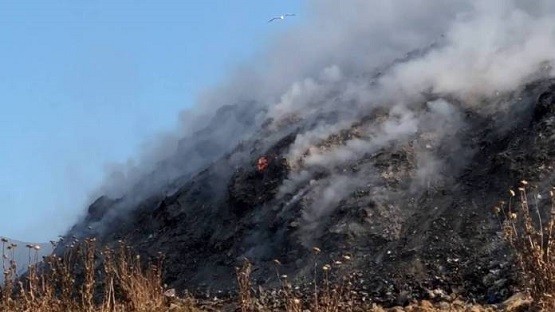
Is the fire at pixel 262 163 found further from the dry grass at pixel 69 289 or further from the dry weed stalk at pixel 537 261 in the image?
the dry weed stalk at pixel 537 261

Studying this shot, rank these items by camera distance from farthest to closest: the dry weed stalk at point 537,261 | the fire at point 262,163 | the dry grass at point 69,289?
the fire at point 262,163 < the dry grass at point 69,289 < the dry weed stalk at point 537,261

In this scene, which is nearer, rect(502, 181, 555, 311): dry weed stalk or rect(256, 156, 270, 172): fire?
rect(502, 181, 555, 311): dry weed stalk

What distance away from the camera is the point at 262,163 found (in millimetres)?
15695

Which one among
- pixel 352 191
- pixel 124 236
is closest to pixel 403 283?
pixel 352 191

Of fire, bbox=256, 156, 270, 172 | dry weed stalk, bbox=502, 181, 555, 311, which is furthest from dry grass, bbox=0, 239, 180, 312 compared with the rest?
fire, bbox=256, 156, 270, 172

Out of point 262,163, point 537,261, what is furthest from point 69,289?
point 262,163

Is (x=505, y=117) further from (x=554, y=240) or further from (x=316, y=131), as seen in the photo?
(x=554, y=240)

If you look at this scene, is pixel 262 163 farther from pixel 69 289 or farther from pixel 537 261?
pixel 537 261

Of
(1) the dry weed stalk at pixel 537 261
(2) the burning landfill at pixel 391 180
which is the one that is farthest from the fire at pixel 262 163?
(1) the dry weed stalk at pixel 537 261

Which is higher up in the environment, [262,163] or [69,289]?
[262,163]

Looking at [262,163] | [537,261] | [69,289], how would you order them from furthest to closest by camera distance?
[262,163], [69,289], [537,261]

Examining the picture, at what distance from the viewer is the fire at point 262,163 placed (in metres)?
15.5

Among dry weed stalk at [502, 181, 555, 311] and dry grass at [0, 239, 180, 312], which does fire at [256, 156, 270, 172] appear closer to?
dry grass at [0, 239, 180, 312]

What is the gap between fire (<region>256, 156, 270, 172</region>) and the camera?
611 inches
